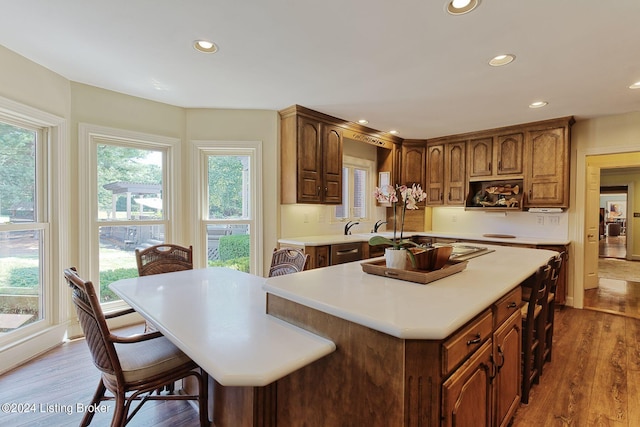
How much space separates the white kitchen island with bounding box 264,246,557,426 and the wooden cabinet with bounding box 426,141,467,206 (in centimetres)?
349

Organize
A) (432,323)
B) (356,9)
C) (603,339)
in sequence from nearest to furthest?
(432,323) < (356,9) < (603,339)

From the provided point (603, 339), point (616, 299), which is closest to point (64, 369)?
point (603, 339)

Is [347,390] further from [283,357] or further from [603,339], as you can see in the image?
[603,339]

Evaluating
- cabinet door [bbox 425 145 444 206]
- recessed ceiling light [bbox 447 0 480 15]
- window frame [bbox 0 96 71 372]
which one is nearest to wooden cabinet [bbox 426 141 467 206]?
cabinet door [bbox 425 145 444 206]

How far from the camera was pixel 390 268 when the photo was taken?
65.0 inches

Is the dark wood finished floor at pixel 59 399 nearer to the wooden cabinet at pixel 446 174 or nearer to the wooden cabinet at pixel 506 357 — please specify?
the wooden cabinet at pixel 506 357

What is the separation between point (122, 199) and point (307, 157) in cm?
212

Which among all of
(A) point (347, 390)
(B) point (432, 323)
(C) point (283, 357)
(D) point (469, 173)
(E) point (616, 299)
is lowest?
(E) point (616, 299)

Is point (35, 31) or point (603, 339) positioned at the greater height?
point (35, 31)

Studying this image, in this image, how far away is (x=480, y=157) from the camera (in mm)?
4672

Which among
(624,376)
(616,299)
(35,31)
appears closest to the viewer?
(35,31)

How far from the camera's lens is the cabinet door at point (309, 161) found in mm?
3729

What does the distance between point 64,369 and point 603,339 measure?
488 centimetres

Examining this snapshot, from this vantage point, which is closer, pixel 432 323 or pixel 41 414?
pixel 432 323
